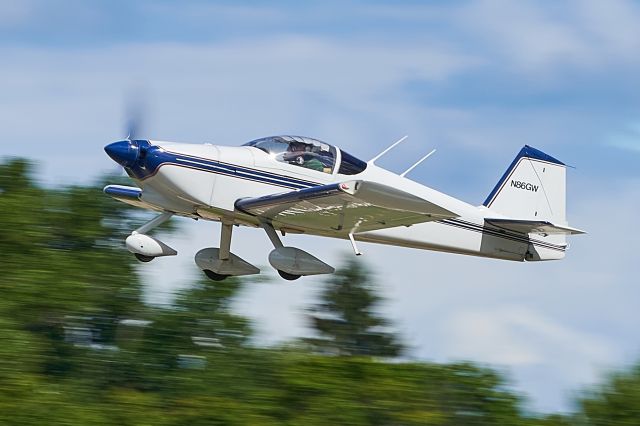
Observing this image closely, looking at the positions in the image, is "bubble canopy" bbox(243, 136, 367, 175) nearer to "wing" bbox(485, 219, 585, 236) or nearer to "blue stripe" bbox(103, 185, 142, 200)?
"blue stripe" bbox(103, 185, 142, 200)

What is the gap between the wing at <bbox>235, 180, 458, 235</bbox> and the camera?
12938 mm

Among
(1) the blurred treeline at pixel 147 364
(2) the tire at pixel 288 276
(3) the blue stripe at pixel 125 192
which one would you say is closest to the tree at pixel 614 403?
(1) the blurred treeline at pixel 147 364

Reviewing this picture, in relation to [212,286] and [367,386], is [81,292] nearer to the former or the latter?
[212,286]

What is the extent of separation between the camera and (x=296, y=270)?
47.2 feet

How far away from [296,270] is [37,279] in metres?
20.1

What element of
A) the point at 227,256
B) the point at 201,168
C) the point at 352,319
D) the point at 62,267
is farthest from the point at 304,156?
the point at 352,319

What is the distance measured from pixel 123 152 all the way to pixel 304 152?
2307 mm

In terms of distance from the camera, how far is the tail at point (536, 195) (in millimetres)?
16906

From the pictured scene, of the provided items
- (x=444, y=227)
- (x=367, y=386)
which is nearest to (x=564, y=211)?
(x=444, y=227)

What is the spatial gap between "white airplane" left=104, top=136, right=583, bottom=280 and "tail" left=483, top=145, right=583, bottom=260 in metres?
1.04

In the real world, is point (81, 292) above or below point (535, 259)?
below

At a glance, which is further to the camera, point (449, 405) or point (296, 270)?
point (449, 405)

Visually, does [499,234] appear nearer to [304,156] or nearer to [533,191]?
[533,191]

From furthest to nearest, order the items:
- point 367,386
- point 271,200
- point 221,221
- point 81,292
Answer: point 81,292, point 367,386, point 221,221, point 271,200
